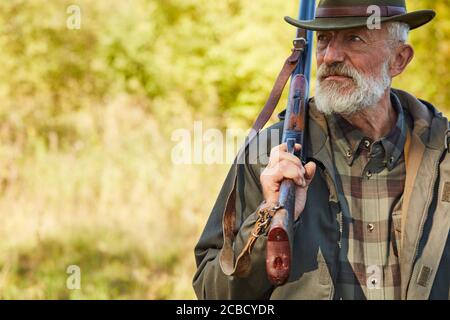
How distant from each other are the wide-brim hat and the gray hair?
0.17 feet

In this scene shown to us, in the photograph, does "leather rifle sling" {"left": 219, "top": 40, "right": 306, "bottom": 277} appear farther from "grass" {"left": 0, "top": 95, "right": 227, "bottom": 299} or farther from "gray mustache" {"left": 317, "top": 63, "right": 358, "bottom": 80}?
"grass" {"left": 0, "top": 95, "right": 227, "bottom": 299}

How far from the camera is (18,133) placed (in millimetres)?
8859

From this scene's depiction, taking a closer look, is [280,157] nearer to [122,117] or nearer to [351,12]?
[351,12]

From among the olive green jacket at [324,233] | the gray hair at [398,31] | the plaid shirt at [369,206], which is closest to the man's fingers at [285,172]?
the olive green jacket at [324,233]

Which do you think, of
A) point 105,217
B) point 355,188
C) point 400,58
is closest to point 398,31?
point 400,58

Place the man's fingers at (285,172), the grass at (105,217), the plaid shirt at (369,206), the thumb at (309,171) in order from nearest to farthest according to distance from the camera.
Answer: the man's fingers at (285,172), the thumb at (309,171), the plaid shirt at (369,206), the grass at (105,217)

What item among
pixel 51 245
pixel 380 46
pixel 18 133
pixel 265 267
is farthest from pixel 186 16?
pixel 265 267

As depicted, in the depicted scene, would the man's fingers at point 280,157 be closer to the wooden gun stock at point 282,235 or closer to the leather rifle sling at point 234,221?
the wooden gun stock at point 282,235

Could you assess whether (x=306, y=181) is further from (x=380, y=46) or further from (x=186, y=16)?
(x=186, y=16)

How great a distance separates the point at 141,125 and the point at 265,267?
6347mm

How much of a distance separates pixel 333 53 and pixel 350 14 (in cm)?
17

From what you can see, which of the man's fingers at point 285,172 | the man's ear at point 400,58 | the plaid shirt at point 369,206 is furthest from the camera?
the man's ear at point 400,58

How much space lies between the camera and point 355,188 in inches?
134

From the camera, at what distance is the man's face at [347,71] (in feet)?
11.1
